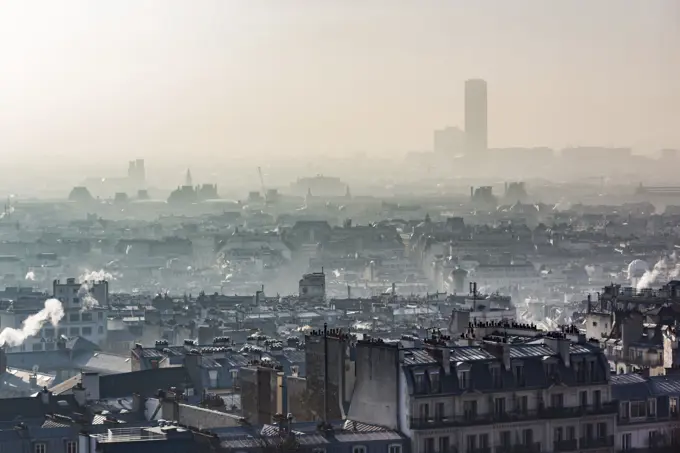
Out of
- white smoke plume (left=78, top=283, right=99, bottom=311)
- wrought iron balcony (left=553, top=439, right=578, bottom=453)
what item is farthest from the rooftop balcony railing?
white smoke plume (left=78, top=283, right=99, bottom=311)

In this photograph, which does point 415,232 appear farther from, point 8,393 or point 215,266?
point 8,393

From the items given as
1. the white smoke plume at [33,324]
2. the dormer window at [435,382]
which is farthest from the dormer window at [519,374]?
the white smoke plume at [33,324]

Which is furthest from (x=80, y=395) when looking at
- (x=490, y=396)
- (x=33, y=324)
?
(x=33, y=324)

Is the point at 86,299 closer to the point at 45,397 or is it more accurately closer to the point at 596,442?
the point at 45,397

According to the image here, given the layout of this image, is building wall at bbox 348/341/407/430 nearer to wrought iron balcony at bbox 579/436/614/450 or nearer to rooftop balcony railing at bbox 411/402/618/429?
rooftop balcony railing at bbox 411/402/618/429

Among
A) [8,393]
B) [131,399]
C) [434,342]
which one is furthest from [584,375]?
[8,393]

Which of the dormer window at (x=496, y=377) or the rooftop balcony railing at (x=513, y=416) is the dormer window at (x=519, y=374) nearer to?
the dormer window at (x=496, y=377)
